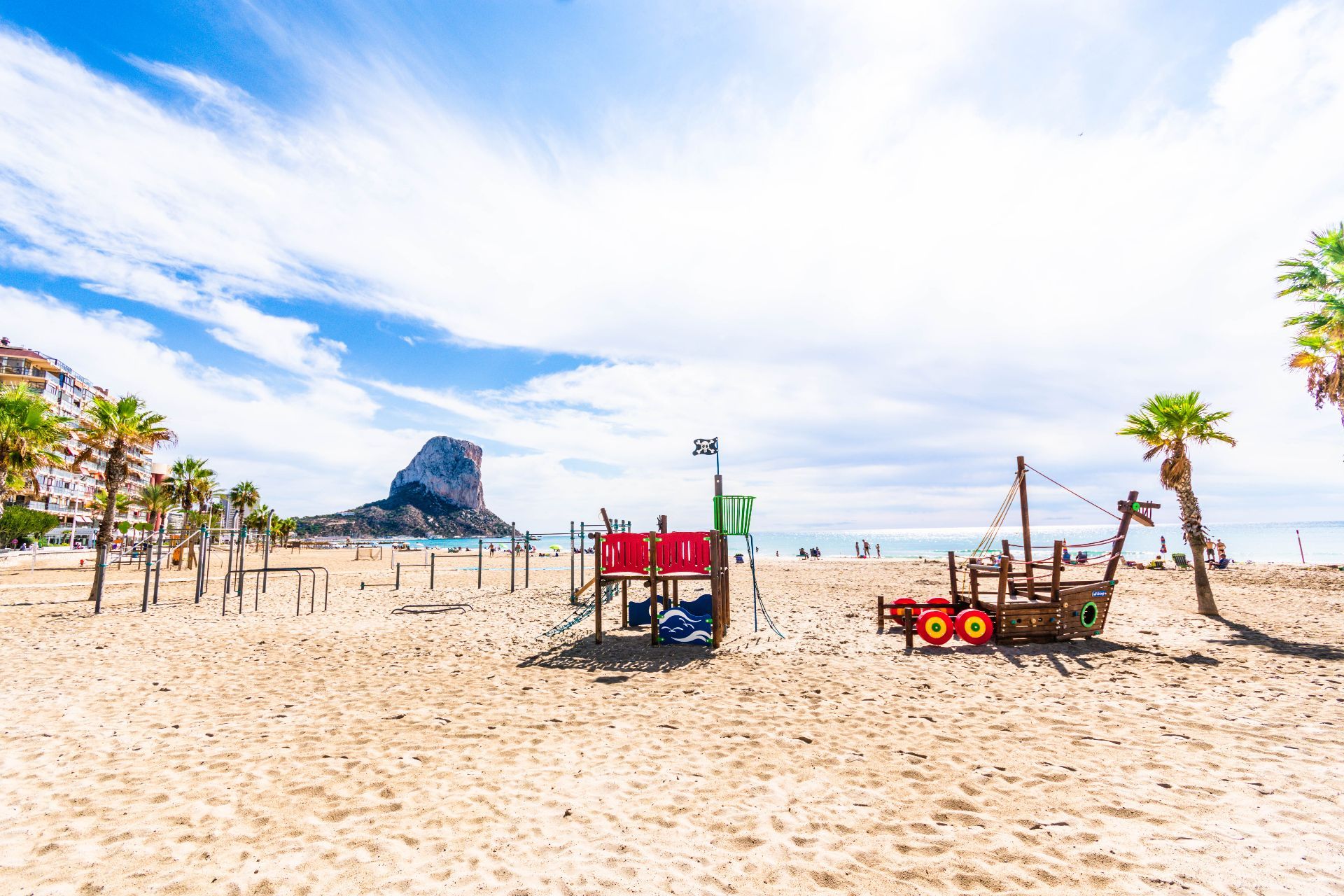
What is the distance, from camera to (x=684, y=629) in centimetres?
1309

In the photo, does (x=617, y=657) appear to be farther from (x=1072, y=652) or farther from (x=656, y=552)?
(x=1072, y=652)

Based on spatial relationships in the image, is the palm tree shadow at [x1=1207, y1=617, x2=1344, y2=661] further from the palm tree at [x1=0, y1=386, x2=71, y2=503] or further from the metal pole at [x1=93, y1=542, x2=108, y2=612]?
the palm tree at [x1=0, y1=386, x2=71, y2=503]

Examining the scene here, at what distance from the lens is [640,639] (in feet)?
45.5

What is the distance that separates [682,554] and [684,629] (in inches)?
61.7

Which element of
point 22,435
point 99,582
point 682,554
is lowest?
point 99,582

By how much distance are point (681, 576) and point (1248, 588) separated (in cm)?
2113

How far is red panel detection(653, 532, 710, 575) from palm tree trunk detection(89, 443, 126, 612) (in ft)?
52.8

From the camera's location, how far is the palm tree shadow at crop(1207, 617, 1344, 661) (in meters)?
10.6

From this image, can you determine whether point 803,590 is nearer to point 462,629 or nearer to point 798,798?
point 462,629

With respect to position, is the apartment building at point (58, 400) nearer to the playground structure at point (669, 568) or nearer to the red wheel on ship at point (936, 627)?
the playground structure at point (669, 568)

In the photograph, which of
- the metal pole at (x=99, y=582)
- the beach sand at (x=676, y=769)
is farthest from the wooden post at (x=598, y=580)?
the metal pole at (x=99, y=582)

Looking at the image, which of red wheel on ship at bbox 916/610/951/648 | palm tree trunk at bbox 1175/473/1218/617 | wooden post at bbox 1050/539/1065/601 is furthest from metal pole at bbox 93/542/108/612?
palm tree trunk at bbox 1175/473/1218/617

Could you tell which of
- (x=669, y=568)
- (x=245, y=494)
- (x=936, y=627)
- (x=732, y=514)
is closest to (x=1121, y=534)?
(x=936, y=627)

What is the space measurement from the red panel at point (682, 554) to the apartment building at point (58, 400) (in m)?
76.7
